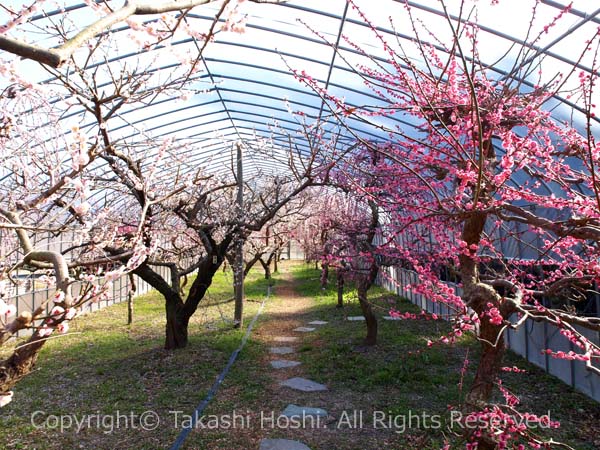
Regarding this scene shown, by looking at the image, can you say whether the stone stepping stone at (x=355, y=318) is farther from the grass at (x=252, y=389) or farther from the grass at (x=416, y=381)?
the grass at (x=416, y=381)

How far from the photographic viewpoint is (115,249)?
5965 millimetres

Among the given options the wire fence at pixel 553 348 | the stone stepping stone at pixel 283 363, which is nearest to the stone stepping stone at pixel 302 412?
the wire fence at pixel 553 348

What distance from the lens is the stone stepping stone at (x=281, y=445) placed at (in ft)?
14.5

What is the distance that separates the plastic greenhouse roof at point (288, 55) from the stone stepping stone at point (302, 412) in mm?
3242

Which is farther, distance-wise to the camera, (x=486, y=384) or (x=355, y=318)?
(x=355, y=318)

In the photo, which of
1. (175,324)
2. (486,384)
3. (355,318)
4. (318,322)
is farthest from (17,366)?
(355,318)

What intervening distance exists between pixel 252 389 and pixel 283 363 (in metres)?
1.48

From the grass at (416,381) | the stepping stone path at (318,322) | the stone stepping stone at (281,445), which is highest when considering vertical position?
the grass at (416,381)

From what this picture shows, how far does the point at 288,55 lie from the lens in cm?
755

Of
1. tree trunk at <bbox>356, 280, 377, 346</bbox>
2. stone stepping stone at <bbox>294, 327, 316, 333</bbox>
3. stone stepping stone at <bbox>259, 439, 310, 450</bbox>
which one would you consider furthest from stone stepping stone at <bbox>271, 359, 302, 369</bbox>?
stone stepping stone at <bbox>259, 439, 310, 450</bbox>

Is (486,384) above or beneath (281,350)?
above

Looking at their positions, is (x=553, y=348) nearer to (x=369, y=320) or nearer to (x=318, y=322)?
(x=369, y=320)

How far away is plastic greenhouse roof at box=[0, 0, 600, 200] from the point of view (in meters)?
4.92

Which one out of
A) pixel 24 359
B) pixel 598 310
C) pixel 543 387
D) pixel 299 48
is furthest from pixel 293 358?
pixel 24 359
